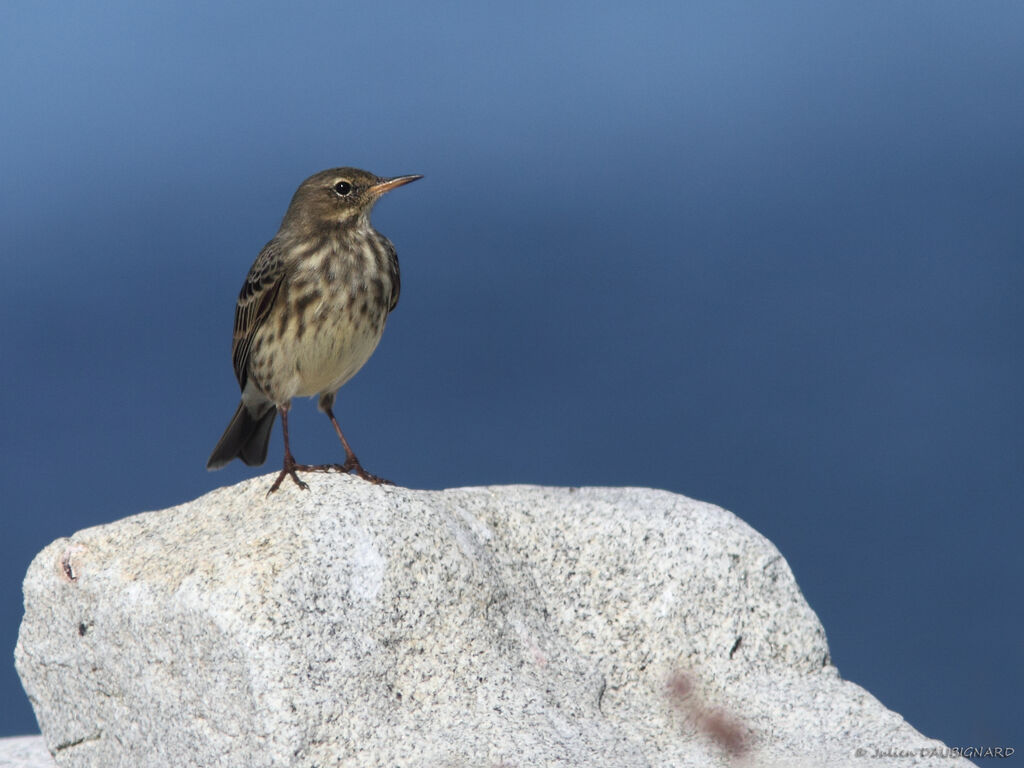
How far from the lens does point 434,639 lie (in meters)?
6.11

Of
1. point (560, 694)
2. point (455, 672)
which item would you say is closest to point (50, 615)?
point (455, 672)

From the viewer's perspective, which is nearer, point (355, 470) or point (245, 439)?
point (355, 470)

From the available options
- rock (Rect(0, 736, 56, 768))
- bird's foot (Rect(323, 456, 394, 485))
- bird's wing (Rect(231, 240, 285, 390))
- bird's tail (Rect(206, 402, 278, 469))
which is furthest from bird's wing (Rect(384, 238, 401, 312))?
rock (Rect(0, 736, 56, 768))

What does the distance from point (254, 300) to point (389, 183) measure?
3.78 ft

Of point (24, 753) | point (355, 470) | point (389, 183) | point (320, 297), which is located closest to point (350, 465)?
point (355, 470)

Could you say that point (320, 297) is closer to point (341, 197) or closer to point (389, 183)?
point (341, 197)

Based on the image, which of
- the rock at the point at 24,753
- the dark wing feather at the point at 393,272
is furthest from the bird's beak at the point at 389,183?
the rock at the point at 24,753

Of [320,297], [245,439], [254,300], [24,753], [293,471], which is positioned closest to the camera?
[293,471]

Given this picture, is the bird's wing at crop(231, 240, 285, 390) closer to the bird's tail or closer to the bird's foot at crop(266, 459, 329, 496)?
the bird's tail

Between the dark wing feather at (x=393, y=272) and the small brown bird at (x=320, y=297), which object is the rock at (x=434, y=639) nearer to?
the small brown bird at (x=320, y=297)

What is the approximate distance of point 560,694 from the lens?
246 inches

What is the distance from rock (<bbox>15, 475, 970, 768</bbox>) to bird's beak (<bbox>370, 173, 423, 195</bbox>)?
202 cm

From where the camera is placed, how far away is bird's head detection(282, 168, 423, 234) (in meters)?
7.59

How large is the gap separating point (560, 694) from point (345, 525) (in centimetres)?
145
